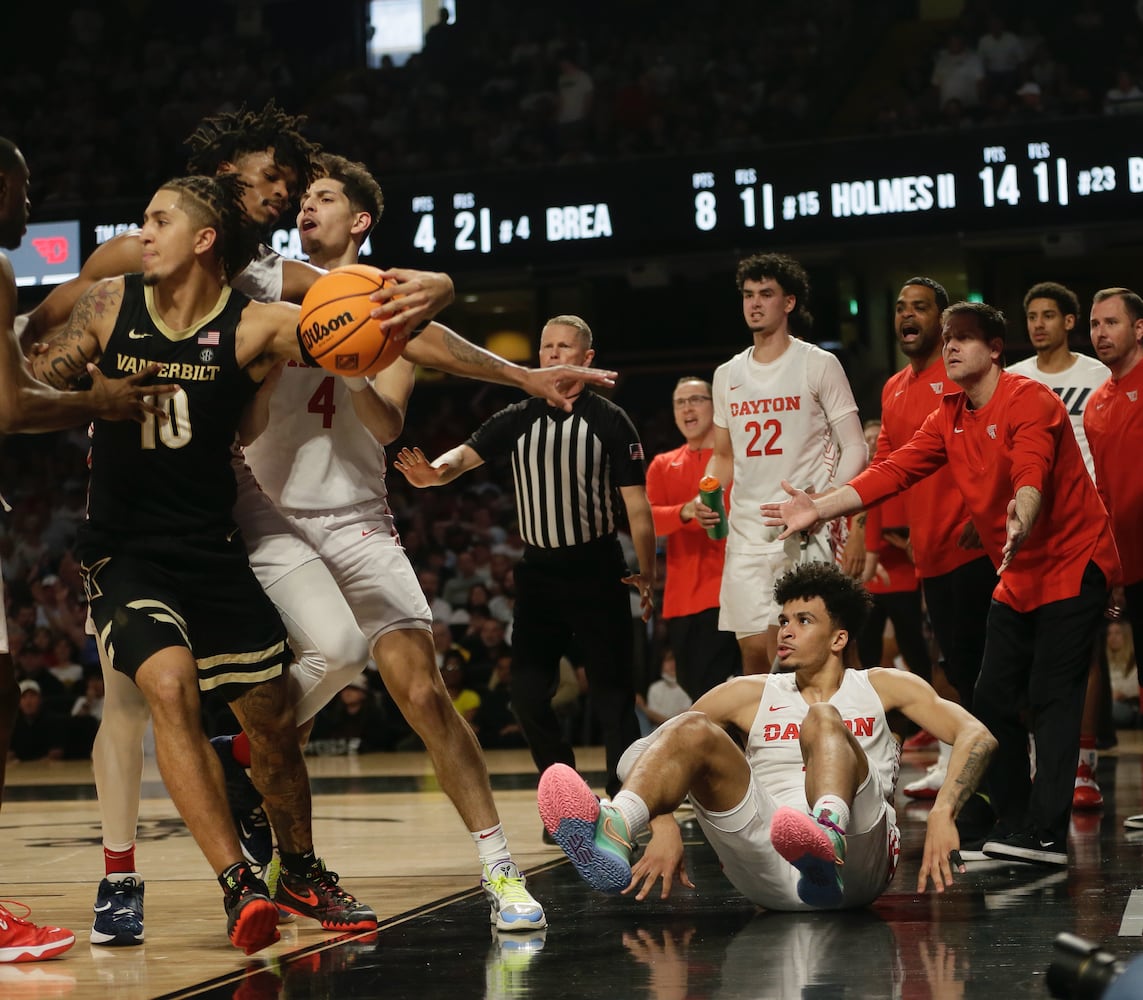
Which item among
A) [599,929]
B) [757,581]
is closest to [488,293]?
[757,581]

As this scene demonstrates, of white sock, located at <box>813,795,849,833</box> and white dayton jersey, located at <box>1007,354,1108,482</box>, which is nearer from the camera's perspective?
white sock, located at <box>813,795,849,833</box>

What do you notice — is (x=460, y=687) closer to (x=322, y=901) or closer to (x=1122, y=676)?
(x=1122, y=676)

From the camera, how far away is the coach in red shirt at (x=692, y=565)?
276 inches

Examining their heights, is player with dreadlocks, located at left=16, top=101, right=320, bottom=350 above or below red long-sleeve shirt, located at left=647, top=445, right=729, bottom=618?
above

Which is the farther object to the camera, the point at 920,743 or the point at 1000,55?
the point at 1000,55

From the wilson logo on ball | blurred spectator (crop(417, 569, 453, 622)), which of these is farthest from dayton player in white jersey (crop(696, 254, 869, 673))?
blurred spectator (crop(417, 569, 453, 622))

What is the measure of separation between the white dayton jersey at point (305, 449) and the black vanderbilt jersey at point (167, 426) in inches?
18.8

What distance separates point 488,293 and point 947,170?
6026 mm

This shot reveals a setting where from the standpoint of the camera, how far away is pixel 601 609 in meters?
5.86

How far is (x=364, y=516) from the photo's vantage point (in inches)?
173

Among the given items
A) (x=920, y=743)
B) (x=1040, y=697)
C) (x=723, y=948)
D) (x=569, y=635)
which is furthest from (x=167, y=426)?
(x=920, y=743)

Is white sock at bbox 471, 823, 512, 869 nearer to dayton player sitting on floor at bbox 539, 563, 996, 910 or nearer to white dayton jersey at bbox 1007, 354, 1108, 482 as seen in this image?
dayton player sitting on floor at bbox 539, 563, 996, 910

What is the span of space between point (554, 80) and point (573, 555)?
1035 cm

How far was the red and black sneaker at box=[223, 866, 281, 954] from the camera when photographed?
343cm
